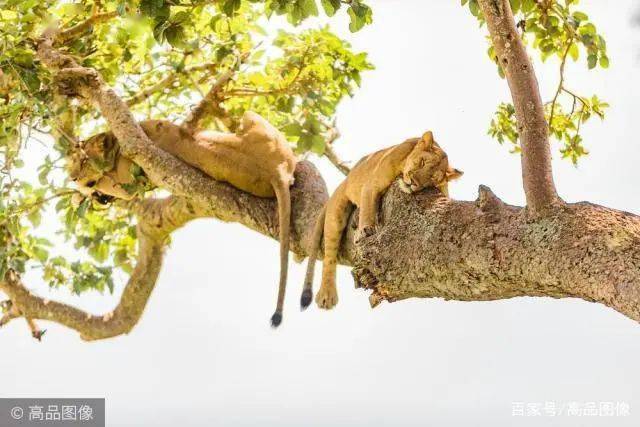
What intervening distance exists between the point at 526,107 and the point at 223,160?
7.37ft

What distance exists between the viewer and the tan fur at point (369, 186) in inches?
155

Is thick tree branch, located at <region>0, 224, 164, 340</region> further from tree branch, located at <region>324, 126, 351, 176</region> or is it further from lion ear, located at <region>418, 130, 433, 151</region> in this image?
lion ear, located at <region>418, 130, 433, 151</region>

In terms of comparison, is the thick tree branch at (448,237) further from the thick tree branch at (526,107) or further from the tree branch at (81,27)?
the tree branch at (81,27)

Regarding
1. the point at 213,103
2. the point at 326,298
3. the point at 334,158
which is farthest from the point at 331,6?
the point at 334,158

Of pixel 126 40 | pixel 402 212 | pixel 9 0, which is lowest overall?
pixel 402 212

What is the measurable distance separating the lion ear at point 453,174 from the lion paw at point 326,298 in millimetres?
864

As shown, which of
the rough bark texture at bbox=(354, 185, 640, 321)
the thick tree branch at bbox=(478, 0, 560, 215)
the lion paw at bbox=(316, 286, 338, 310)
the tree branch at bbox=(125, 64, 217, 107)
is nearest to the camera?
the rough bark texture at bbox=(354, 185, 640, 321)

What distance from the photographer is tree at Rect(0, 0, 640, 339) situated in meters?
3.11

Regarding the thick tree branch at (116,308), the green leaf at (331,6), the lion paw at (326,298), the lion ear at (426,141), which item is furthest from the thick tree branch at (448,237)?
the thick tree branch at (116,308)

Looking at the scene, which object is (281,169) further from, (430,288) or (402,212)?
(430,288)

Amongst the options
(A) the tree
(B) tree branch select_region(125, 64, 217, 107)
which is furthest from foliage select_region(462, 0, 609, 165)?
(B) tree branch select_region(125, 64, 217, 107)

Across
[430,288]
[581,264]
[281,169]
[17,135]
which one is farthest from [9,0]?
[581,264]

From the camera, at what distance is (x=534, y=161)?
3.28 m

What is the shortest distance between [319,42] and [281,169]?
4.16 ft
